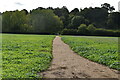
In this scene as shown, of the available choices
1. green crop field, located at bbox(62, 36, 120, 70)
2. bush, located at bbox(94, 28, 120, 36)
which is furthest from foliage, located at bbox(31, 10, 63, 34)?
green crop field, located at bbox(62, 36, 120, 70)

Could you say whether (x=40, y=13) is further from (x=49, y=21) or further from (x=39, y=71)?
(x=39, y=71)

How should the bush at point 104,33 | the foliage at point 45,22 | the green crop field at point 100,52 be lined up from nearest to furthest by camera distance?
the green crop field at point 100,52, the bush at point 104,33, the foliage at point 45,22

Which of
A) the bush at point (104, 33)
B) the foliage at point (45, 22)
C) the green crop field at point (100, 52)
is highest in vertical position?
the foliage at point (45, 22)

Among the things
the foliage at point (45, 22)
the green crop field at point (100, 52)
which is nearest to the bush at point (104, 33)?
the foliage at point (45, 22)

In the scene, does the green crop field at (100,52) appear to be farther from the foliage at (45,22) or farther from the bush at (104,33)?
the foliage at (45,22)

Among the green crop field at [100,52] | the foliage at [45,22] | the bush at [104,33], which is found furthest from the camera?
the foliage at [45,22]

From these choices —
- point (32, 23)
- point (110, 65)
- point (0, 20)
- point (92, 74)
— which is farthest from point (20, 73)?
point (0, 20)

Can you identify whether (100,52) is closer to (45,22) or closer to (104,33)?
(104,33)

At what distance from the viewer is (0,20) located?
6669 centimetres

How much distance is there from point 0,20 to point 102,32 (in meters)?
39.8

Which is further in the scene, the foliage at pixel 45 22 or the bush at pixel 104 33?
the foliage at pixel 45 22

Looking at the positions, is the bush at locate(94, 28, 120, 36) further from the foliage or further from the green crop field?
the green crop field

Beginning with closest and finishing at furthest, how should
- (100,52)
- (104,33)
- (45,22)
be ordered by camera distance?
(100,52) < (104,33) < (45,22)

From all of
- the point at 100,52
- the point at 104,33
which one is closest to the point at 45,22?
the point at 104,33
